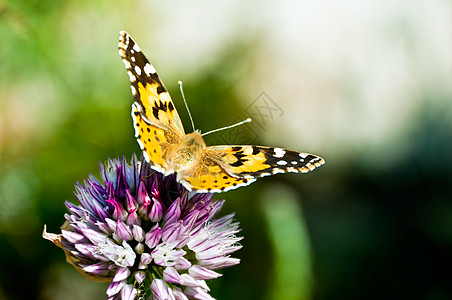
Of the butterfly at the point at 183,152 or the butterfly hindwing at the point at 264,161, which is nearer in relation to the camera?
the butterfly at the point at 183,152

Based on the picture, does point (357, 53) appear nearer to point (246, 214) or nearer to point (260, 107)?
point (260, 107)

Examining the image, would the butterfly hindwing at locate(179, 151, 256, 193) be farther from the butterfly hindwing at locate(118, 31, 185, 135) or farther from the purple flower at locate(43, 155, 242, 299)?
the butterfly hindwing at locate(118, 31, 185, 135)

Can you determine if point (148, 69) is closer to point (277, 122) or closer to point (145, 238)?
point (145, 238)

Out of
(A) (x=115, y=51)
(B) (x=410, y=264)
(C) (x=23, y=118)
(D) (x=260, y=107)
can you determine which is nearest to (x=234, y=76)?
(D) (x=260, y=107)

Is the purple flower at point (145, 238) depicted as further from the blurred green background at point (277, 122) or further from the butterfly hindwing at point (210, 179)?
the blurred green background at point (277, 122)

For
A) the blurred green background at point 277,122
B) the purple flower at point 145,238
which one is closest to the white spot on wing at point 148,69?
the purple flower at point 145,238

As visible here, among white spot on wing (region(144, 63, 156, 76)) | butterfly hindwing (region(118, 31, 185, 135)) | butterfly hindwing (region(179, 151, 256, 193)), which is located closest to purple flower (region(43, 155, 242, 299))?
butterfly hindwing (region(179, 151, 256, 193))
